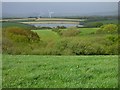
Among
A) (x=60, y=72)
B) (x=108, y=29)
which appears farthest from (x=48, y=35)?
(x=60, y=72)

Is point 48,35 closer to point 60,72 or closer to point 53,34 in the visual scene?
point 53,34

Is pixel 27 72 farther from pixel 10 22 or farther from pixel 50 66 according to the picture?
pixel 10 22

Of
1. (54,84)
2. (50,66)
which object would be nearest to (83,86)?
(54,84)

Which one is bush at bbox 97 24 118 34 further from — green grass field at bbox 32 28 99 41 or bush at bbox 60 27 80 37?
bush at bbox 60 27 80 37

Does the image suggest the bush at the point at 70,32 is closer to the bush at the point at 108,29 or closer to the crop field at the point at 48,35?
the crop field at the point at 48,35

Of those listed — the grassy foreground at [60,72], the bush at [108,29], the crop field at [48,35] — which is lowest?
the grassy foreground at [60,72]

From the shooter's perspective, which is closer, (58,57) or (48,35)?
(58,57)

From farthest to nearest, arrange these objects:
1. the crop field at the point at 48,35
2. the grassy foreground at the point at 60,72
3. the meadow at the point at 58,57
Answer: the crop field at the point at 48,35
the meadow at the point at 58,57
the grassy foreground at the point at 60,72

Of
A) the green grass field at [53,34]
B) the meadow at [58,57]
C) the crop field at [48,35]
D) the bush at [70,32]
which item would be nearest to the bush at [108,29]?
A: the meadow at [58,57]
